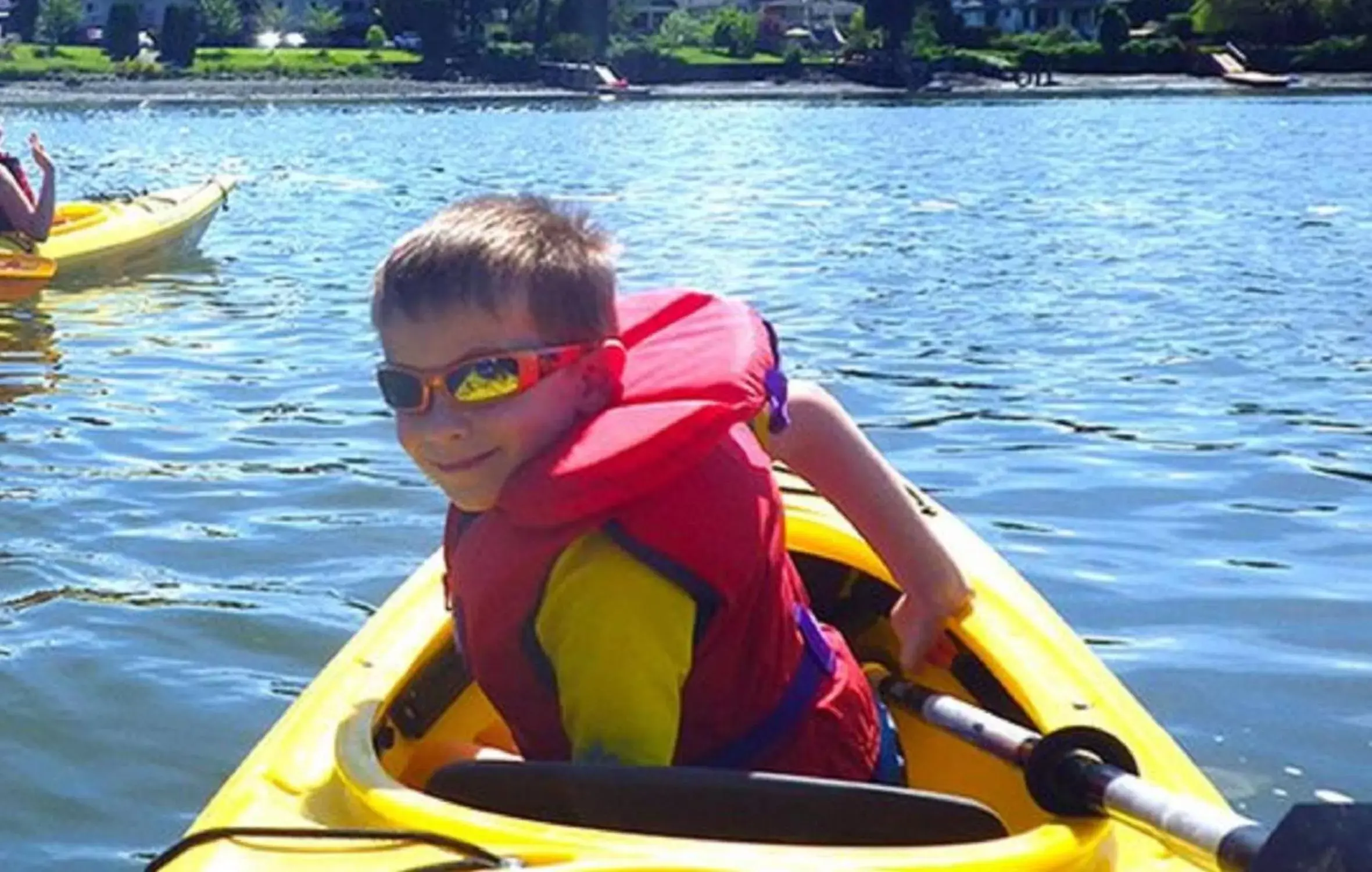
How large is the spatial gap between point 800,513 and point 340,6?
106 m

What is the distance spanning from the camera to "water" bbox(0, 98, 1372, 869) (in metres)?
4.64

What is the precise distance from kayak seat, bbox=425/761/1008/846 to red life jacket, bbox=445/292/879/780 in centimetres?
15

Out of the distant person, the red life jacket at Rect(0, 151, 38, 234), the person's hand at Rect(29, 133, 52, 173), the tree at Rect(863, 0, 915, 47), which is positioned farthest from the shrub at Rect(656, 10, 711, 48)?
the person's hand at Rect(29, 133, 52, 173)

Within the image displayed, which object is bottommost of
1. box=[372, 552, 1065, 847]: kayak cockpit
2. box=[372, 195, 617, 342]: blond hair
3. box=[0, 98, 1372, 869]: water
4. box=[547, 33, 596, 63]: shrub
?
box=[547, 33, 596, 63]: shrub

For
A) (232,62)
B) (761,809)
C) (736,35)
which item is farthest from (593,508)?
(736,35)

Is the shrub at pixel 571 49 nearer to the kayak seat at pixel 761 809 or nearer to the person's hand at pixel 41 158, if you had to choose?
→ the person's hand at pixel 41 158

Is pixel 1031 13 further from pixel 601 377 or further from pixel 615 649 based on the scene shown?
pixel 615 649

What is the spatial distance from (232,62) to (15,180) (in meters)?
72.3

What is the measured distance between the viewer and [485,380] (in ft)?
8.23

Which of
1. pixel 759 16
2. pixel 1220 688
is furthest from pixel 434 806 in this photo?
pixel 759 16

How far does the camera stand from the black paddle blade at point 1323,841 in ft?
5.93

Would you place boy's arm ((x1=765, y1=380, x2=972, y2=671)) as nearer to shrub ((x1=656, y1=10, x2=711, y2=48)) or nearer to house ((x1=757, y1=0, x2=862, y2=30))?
shrub ((x1=656, y1=10, x2=711, y2=48))

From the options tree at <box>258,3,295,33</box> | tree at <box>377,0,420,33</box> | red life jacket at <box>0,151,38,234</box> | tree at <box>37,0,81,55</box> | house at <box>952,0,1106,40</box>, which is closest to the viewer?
red life jacket at <box>0,151,38,234</box>

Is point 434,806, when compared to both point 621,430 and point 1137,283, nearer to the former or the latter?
point 621,430
